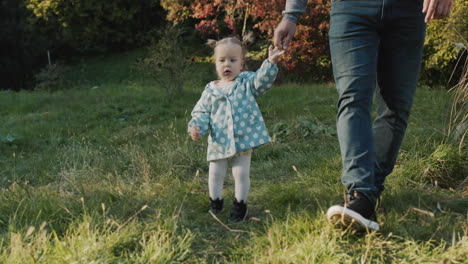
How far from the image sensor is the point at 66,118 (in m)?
8.04

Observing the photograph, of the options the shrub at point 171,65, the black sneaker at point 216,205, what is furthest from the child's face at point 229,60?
the shrub at point 171,65

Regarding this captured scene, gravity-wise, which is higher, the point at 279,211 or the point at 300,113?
the point at 279,211

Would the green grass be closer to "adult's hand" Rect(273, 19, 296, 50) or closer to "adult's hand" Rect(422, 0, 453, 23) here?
"adult's hand" Rect(273, 19, 296, 50)

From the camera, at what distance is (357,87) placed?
2.46 meters

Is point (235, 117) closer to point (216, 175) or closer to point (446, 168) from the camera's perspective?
point (216, 175)

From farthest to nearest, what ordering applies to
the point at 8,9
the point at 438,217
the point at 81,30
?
the point at 81,30
the point at 8,9
the point at 438,217

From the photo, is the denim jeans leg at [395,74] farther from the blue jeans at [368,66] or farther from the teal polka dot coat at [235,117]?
the teal polka dot coat at [235,117]

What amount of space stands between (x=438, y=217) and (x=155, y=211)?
1648 mm

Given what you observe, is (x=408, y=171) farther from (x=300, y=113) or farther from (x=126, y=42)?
(x=126, y=42)

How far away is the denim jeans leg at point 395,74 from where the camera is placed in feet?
8.22

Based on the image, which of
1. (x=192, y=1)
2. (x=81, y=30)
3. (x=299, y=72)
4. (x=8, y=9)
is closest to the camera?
(x=299, y=72)

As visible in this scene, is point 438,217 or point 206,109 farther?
point 206,109

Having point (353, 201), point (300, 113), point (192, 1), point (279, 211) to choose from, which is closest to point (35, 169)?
point (279, 211)

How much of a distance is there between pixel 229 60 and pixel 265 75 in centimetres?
26
